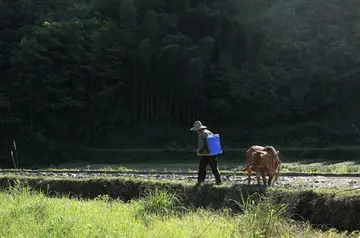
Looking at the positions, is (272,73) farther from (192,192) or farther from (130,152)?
(192,192)

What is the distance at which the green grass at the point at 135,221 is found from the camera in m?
5.90

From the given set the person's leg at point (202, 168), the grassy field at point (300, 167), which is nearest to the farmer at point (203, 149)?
the person's leg at point (202, 168)

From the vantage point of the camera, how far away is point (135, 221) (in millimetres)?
6910

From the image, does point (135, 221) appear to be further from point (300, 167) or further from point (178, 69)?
point (178, 69)

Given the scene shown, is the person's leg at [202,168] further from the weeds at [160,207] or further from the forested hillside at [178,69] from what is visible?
the forested hillside at [178,69]

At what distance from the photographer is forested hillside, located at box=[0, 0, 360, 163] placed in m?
32.8

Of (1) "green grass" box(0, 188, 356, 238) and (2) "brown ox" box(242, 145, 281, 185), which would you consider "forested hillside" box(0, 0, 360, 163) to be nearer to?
(2) "brown ox" box(242, 145, 281, 185)

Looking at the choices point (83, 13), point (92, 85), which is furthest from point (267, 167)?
point (83, 13)

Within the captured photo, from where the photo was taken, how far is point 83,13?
118 ft

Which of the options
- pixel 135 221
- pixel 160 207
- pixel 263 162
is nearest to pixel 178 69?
pixel 263 162

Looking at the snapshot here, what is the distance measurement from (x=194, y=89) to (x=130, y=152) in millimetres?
6619

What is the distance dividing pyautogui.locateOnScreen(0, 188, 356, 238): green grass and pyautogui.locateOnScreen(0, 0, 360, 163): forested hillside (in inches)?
971

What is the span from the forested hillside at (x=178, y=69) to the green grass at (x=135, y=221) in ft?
80.9

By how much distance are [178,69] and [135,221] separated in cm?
2670
